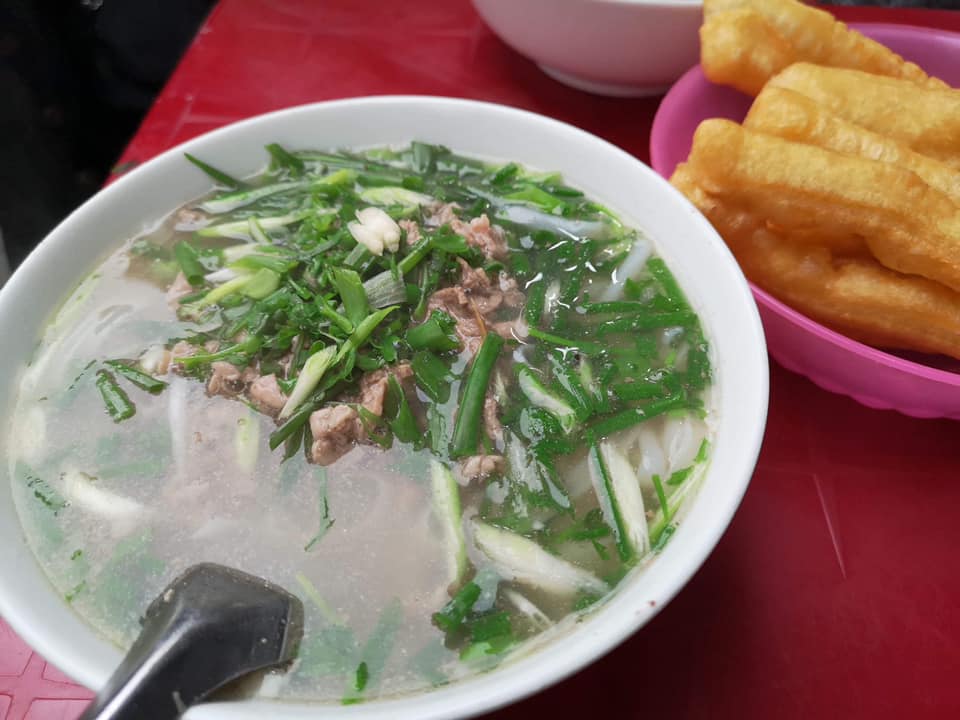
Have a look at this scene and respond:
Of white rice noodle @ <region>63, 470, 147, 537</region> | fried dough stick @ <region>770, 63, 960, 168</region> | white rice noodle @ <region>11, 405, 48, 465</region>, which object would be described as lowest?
white rice noodle @ <region>63, 470, 147, 537</region>

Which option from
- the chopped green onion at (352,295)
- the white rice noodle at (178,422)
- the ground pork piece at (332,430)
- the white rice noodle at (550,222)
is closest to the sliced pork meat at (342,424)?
the ground pork piece at (332,430)

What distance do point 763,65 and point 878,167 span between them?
0.48 m

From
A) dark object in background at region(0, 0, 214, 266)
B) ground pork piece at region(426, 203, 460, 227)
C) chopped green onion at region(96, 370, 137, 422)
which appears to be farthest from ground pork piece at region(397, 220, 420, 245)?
dark object in background at region(0, 0, 214, 266)

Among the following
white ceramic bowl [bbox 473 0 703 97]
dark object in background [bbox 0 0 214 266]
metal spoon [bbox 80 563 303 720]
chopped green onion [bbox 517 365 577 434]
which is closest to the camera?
metal spoon [bbox 80 563 303 720]

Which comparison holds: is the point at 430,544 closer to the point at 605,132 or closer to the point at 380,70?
the point at 605,132

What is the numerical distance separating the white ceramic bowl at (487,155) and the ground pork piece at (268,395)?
0.43m

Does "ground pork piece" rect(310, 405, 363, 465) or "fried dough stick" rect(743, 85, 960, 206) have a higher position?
"fried dough stick" rect(743, 85, 960, 206)

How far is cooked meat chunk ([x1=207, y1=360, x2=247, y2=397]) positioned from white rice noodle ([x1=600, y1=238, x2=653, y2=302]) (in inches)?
30.1

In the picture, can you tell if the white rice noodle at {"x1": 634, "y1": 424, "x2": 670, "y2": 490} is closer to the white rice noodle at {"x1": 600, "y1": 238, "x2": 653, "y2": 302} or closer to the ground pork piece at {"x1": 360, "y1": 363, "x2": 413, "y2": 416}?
the white rice noodle at {"x1": 600, "y1": 238, "x2": 653, "y2": 302}

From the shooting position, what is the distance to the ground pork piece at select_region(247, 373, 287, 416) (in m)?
1.28

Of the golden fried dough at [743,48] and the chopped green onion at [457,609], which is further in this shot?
the golden fried dough at [743,48]

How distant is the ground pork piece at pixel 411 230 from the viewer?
1.51 m

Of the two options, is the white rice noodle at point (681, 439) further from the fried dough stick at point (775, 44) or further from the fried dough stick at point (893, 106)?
the fried dough stick at point (775, 44)

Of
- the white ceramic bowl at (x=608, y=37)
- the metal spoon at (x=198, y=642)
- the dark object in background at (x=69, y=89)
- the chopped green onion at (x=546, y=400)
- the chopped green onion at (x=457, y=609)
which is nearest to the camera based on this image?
the metal spoon at (x=198, y=642)
